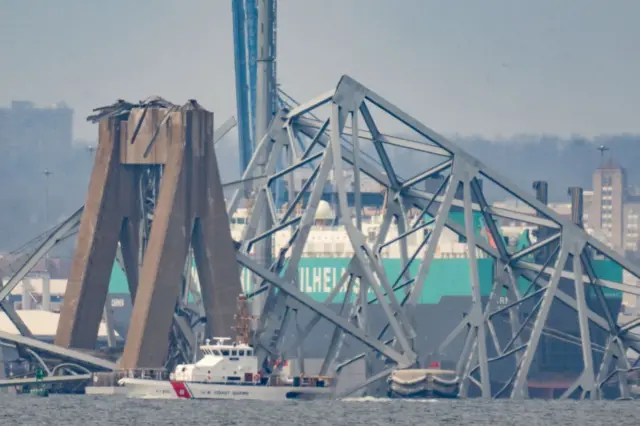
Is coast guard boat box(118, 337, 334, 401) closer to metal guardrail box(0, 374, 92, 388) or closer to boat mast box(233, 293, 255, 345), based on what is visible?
boat mast box(233, 293, 255, 345)

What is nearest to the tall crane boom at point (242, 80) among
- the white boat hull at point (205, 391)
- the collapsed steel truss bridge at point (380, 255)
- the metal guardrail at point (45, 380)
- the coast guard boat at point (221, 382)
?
the collapsed steel truss bridge at point (380, 255)

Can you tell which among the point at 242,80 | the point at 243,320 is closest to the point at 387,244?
the point at 243,320

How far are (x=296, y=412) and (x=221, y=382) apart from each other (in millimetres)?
3937


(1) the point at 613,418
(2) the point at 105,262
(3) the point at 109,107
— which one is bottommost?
(1) the point at 613,418

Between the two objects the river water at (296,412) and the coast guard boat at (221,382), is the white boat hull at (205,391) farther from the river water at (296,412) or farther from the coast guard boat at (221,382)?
the river water at (296,412)

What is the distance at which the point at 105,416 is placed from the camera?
3206 inches

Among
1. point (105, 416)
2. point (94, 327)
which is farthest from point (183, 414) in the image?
point (94, 327)

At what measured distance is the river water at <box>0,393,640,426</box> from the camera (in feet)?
261

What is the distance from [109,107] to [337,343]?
15565mm

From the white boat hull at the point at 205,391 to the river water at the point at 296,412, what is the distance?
68 cm

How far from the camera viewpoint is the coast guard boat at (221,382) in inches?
3334

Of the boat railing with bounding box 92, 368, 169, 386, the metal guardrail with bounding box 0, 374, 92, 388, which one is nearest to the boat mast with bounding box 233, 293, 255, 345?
the boat railing with bounding box 92, 368, 169, 386

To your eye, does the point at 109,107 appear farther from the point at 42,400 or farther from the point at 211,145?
the point at 42,400

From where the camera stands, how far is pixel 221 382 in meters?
85.4
